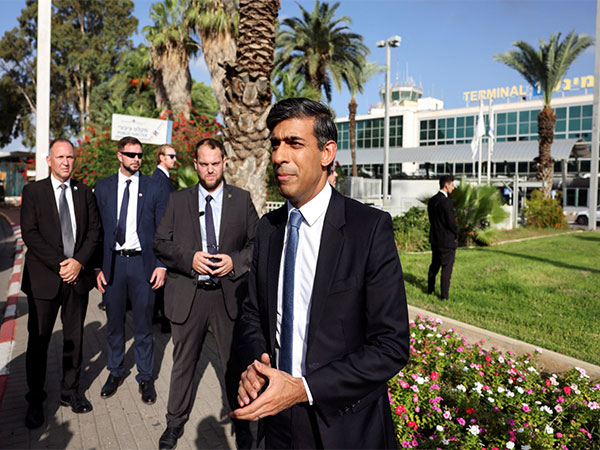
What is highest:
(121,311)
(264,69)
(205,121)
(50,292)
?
(205,121)

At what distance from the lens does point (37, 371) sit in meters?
4.02

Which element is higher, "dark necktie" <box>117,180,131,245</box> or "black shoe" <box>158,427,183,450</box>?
"dark necktie" <box>117,180,131,245</box>

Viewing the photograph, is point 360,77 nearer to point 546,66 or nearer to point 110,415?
point 546,66

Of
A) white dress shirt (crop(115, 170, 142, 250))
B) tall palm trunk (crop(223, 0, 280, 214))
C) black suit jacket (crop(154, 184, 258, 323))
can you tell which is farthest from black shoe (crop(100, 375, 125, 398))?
tall palm trunk (crop(223, 0, 280, 214))

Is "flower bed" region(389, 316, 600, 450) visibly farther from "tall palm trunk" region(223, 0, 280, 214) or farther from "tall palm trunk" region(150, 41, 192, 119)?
"tall palm trunk" region(150, 41, 192, 119)

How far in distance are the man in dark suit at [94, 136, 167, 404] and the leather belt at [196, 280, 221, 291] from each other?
80 cm

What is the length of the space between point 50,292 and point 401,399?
3.11 meters

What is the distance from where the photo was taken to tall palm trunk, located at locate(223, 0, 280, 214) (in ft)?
23.1

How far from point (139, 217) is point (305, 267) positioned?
10.5ft

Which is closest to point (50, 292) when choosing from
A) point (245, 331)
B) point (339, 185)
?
point (245, 331)

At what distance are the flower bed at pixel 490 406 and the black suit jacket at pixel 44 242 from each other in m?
2.99

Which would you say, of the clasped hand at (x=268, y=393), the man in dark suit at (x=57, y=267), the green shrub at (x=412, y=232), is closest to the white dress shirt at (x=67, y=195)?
the man in dark suit at (x=57, y=267)

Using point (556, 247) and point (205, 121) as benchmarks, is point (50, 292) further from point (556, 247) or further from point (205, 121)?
point (556, 247)

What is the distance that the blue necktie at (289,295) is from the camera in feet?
5.91
